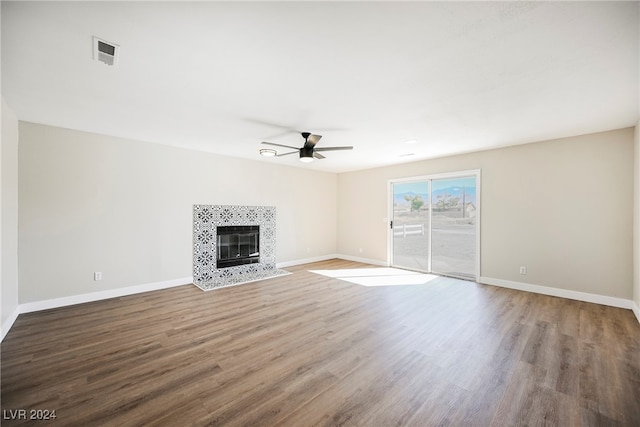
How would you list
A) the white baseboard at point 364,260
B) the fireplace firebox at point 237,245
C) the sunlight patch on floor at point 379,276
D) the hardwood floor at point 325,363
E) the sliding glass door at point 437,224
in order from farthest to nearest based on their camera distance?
1. the white baseboard at point 364,260
2. the fireplace firebox at point 237,245
3. the sliding glass door at point 437,224
4. the sunlight patch on floor at point 379,276
5. the hardwood floor at point 325,363

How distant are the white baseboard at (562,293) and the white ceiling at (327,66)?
8.20 ft

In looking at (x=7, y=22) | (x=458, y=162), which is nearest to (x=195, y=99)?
(x=7, y=22)

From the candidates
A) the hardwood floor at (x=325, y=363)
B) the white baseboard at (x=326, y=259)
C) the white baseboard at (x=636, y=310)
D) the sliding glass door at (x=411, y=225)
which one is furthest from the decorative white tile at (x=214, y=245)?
the white baseboard at (x=636, y=310)

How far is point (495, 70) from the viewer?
85.4 inches

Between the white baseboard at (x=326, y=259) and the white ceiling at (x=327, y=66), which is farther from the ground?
the white ceiling at (x=327, y=66)

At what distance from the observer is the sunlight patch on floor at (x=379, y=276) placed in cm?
496

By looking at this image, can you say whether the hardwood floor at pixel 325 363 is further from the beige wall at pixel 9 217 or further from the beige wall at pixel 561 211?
the beige wall at pixel 561 211

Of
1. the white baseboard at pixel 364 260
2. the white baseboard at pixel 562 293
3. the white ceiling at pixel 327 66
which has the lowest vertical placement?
the white baseboard at pixel 364 260

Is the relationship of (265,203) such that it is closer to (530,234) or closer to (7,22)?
(7,22)

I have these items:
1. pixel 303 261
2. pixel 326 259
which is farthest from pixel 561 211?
pixel 303 261

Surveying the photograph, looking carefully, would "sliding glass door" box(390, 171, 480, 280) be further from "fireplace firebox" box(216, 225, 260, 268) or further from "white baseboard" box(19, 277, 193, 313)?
"white baseboard" box(19, 277, 193, 313)

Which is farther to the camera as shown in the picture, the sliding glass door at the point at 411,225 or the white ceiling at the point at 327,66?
the sliding glass door at the point at 411,225

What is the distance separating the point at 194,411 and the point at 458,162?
568cm

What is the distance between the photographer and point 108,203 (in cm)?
403
